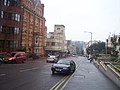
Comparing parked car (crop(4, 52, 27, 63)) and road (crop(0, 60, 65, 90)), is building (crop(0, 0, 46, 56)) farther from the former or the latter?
road (crop(0, 60, 65, 90))

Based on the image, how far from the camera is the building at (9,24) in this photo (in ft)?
193

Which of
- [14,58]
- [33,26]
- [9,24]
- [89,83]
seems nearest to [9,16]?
[9,24]

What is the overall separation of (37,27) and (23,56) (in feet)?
122

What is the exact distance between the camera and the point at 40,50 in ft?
293

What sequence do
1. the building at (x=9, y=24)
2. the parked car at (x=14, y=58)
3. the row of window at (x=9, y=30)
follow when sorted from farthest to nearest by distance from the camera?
1. the row of window at (x=9, y=30)
2. the building at (x=9, y=24)
3. the parked car at (x=14, y=58)

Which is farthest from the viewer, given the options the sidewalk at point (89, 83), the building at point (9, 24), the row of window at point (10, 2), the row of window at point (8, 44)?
the row of window at point (8, 44)

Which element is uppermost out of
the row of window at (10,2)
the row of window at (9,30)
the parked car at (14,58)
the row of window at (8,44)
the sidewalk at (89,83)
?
the row of window at (10,2)

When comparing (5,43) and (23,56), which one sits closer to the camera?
(23,56)

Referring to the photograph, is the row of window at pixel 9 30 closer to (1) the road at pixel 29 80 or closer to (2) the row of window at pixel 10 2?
(2) the row of window at pixel 10 2

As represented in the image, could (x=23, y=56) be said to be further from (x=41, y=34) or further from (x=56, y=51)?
(x=56, y=51)

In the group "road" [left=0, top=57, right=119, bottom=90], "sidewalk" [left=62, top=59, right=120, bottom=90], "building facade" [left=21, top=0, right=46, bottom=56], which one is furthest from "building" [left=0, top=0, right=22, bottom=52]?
"sidewalk" [left=62, top=59, right=120, bottom=90]

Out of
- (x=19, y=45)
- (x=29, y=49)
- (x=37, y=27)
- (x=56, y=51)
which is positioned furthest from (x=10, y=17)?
(x=56, y=51)

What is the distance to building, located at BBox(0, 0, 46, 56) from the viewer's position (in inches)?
2347

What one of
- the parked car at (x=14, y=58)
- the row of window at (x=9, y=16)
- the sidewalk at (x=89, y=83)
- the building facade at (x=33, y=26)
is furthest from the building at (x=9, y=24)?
the sidewalk at (x=89, y=83)
